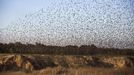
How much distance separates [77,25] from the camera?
7.16ft

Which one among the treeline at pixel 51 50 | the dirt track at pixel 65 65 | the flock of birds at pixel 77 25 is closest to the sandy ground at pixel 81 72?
the dirt track at pixel 65 65

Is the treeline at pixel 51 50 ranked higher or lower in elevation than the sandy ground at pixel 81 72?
higher

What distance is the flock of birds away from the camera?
2.12 metres

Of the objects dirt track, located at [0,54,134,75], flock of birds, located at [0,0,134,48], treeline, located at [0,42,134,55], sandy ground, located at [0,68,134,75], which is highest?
flock of birds, located at [0,0,134,48]

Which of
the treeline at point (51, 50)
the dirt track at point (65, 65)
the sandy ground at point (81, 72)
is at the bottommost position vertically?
the sandy ground at point (81, 72)

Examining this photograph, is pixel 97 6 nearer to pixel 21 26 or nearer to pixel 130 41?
pixel 130 41

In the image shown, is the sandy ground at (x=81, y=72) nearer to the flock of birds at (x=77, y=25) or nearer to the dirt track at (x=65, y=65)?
the dirt track at (x=65, y=65)

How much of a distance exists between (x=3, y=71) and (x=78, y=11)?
3.23 ft

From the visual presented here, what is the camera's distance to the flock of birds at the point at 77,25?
6.97ft

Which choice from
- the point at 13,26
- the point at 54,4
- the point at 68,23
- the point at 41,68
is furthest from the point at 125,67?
the point at 13,26

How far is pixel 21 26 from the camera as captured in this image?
212 centimetres

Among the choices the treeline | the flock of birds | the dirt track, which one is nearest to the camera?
the dirt track

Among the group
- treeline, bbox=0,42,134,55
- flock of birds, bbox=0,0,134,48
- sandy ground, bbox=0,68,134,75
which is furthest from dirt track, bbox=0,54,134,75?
flock of birds, bbox=0,0,134,48

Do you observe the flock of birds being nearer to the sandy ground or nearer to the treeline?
the treeline
